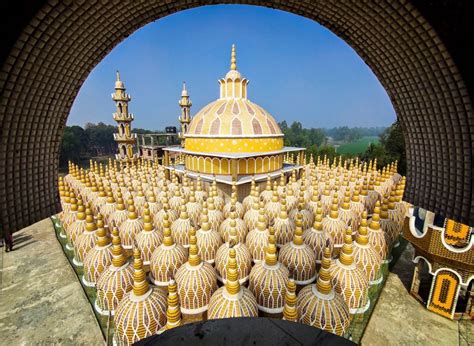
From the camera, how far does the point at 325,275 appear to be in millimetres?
5883

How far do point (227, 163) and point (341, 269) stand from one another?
965 centimetres

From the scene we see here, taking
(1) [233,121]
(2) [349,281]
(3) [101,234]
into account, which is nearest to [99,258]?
(3) [101,234]

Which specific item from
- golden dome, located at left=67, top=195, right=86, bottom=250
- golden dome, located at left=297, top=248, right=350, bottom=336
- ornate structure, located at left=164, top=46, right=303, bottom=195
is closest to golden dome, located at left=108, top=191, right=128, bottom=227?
golden dome, located at left=67, top=195, right=86, bottom=250

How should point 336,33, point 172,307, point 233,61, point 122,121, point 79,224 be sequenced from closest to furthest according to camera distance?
1. point 336,33
2. point 172,307
3. point 79,224
4. point 233,61
5. point 122,121

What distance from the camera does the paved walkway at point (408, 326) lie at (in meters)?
7.19

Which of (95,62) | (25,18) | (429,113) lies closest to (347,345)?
(429,113)

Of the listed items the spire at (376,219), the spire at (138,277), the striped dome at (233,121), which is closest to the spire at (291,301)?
the spire at (138,277)

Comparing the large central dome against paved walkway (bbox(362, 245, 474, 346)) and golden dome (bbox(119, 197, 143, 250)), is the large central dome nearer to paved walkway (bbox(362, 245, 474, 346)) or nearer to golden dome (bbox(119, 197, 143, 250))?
golden dome (bbox(119, 197, 143, 250))

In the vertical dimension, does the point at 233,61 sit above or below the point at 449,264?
above

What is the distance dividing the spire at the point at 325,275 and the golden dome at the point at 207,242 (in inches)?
167

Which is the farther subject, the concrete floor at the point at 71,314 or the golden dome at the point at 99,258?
the golden dome at the point at 99,258

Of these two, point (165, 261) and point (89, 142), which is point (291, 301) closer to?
point (165, 261)

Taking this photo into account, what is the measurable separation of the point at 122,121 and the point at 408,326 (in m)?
26.1

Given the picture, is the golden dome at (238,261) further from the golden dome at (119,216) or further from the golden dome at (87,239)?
the golden dome at (119,216)
